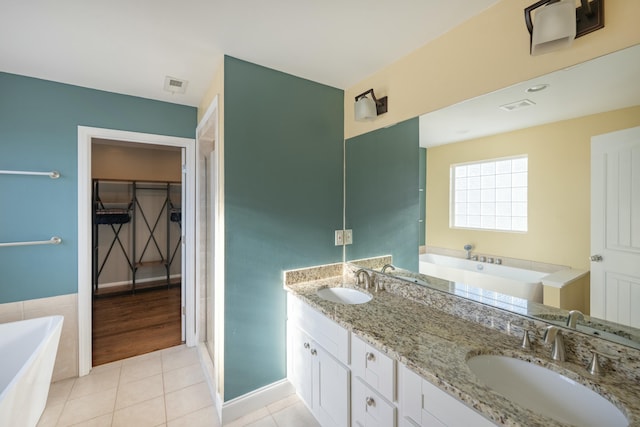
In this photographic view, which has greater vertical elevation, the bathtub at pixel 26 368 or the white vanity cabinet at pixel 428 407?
the white vanity cabinet at pixel 428 407

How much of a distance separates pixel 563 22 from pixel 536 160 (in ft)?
1.76

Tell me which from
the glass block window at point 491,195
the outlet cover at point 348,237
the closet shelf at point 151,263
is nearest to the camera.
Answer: the glass block window at point 491,195

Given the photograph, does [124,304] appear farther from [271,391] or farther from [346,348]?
[346,348]

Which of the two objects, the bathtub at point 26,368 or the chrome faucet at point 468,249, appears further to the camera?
the chrome faucet at point 468,249

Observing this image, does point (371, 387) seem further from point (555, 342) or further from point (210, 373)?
point (210, 373)

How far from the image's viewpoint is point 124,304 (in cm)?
393

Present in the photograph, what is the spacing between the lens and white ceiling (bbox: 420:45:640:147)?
102 centimetres

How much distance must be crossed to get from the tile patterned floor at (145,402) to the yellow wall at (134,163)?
119 inches

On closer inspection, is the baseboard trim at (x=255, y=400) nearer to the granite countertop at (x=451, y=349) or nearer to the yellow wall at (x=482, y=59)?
the granite countertop at (x=451, y=349)

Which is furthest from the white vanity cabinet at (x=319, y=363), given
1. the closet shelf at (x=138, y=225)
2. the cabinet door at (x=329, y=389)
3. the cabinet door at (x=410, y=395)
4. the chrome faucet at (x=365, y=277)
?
the closet shelf at (x=138, y=225)

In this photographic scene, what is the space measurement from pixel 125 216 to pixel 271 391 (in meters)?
3.77

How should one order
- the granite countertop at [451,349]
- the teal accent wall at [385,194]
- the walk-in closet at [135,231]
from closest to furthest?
1. the granite countertop at [451,349]
2. the teal accent wall at [385,194]
3. the walk-in closet at [135,231]

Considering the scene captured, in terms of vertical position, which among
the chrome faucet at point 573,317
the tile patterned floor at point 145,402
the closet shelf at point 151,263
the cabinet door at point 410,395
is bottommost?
the tile patterned floor at point 145,402

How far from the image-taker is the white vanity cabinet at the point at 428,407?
3.00 feet
